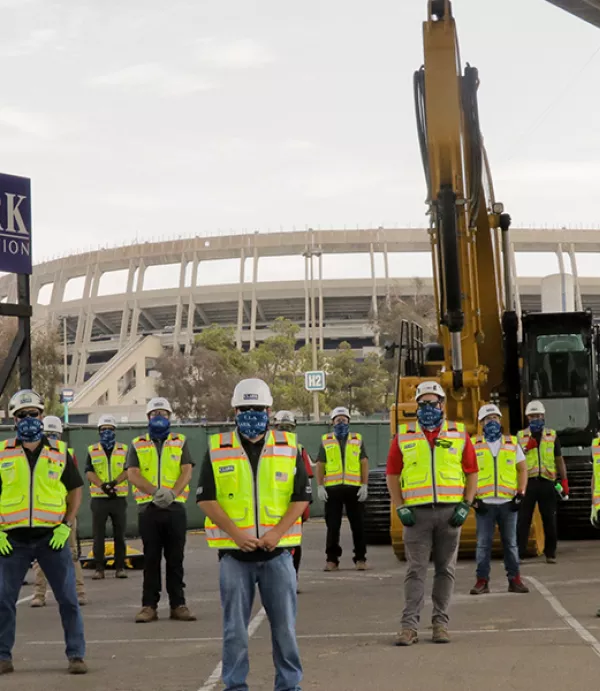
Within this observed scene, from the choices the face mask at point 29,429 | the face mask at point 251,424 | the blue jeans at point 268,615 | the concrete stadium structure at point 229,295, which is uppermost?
the concrete stadium structure at point 229,295

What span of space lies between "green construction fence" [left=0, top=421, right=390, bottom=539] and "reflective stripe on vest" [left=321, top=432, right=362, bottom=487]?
4018 millimetres

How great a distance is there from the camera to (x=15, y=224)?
44.7 ft

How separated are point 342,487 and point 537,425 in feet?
8.95

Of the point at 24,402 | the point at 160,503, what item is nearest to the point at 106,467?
the point at 160,503

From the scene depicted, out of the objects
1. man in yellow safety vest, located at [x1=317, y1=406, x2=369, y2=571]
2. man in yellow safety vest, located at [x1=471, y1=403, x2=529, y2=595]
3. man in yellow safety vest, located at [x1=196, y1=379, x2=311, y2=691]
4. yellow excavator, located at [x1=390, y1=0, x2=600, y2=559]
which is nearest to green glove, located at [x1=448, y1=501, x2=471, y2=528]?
man in yellow safety vest, located at [x1=471, y1=403, x2=529, y2=595]

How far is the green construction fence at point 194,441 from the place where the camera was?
2464 centimetres

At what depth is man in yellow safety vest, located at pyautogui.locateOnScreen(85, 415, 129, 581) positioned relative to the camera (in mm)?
17750

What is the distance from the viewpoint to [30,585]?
17.5 m

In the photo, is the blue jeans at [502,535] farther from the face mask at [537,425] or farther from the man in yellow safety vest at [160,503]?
the face mask at [537,425]

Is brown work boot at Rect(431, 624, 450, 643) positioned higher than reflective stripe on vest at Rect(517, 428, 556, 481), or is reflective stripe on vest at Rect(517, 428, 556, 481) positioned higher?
reflective stripe on vest at Rect(517, 428, 556, 481)

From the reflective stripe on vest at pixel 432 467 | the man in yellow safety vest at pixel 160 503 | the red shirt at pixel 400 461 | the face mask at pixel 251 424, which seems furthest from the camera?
the man in yellow safety vest at pixel 160 503

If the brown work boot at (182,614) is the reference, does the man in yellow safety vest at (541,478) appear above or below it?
above

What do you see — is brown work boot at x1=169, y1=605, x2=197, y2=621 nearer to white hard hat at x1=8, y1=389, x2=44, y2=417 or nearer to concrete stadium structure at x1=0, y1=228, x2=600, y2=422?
white hard hat at x1=8, y1=389, x2=44, y2=417

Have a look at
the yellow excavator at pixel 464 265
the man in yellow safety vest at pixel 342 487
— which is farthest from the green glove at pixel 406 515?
the man in yellow safety vest at pixel 342 487
